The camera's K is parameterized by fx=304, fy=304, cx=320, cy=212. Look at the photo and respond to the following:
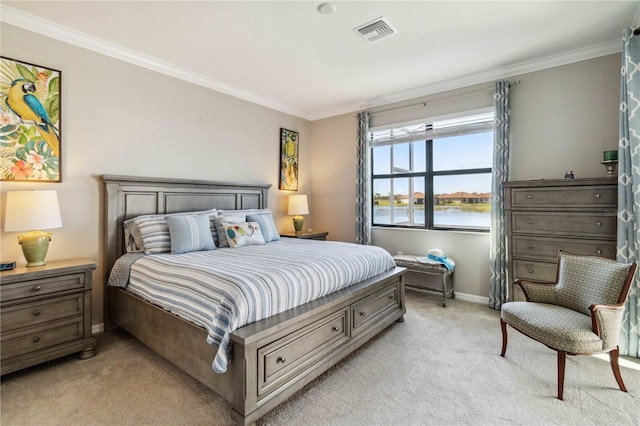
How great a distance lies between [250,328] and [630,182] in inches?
125

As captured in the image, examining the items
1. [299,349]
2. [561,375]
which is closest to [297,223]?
[299,349]

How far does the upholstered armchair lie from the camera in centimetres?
195

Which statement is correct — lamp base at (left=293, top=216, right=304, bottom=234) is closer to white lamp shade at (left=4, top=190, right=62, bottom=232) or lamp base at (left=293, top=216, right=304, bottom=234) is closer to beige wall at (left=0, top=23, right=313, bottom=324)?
beige wall at (left=0, top=23, right=313, bottom=324)

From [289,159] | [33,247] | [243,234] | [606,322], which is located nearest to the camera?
[606,322]

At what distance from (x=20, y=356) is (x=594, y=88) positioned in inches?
219

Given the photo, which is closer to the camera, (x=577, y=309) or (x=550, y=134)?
(x=577, y=309)

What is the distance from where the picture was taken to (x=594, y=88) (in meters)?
3.15

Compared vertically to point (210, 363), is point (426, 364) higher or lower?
lower

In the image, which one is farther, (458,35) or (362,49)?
(362,49)

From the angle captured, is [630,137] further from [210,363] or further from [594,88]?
[210,363]

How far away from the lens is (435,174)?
432 cm

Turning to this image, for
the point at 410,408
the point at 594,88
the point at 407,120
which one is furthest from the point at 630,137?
the point at 410,408

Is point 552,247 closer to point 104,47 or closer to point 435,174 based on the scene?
point 435,174

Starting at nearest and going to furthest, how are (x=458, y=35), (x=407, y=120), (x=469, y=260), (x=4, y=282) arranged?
(x=4, y=282) → (x=458, y=35) → (x=469, y=260) → (x=407, y=120)
